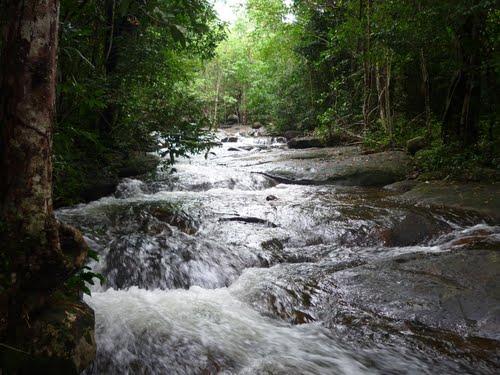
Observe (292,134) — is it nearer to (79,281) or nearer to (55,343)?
(79,281)

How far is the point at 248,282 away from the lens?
382 centimetres

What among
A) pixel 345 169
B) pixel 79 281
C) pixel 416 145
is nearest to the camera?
pixel 79 281

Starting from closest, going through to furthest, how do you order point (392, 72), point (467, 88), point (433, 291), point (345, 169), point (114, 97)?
point (433, 291), point (114, 97), point (467, 88), point (345, 169), point (392, 72)

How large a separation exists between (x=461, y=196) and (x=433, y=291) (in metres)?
3.52

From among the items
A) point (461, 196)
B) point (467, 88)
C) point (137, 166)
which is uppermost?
point (467, 88)

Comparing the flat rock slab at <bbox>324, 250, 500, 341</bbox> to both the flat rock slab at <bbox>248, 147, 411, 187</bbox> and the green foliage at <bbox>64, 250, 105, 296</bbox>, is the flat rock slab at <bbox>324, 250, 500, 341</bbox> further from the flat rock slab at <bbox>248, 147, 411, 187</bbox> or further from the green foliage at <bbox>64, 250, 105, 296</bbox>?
the flat rock slab at <bbox>248, 147, 411, 187</bbox>

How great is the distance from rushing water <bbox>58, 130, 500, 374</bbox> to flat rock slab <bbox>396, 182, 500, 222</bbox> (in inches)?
15.9

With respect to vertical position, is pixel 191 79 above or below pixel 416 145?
above

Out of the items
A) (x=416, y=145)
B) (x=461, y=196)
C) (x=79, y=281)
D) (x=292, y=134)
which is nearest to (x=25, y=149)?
(x=79, y=281)

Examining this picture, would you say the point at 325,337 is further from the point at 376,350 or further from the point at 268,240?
the point at 268,240

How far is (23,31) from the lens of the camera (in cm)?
183

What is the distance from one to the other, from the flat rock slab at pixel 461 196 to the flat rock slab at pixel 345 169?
41.2 inches

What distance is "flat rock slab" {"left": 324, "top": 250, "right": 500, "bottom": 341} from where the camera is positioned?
9.91ft

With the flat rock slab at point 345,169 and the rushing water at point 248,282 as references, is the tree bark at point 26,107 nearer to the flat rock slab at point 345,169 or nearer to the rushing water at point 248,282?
the rushing water at point 248,282
